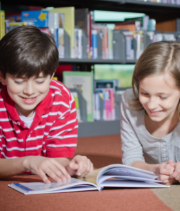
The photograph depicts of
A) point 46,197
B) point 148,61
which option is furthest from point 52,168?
point 148,61

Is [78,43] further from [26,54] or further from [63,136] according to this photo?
[26,54]

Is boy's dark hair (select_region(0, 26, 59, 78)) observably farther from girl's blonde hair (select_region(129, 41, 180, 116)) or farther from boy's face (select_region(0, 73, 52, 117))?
girl's blonde hair (select_region(129, 41, 180, 116))

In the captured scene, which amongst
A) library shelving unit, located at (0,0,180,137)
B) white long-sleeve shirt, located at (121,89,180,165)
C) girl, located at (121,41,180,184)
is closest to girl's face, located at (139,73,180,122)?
girl, located at (121,41,180,184)

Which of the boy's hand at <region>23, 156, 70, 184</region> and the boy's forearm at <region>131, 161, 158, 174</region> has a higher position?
the boy's hand at <region>23, 156, 70, 184</region>

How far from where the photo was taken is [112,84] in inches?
110

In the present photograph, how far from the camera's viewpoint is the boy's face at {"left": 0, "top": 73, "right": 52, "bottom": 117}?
97 centimetres

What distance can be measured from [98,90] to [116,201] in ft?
6.41

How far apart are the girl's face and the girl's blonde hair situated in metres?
0.02

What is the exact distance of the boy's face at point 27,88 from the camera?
0.97 metres

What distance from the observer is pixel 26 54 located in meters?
0.97

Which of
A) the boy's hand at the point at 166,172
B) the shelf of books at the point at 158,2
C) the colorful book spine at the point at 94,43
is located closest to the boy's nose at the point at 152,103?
the boy's hand at the point at 166,172

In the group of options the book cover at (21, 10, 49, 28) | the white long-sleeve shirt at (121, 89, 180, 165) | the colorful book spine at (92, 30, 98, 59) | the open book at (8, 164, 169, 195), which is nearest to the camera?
the open book at (8, 164, 169, 195)

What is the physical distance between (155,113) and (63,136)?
0.35 metres

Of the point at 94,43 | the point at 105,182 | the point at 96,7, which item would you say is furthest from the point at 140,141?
the point at 96,7
